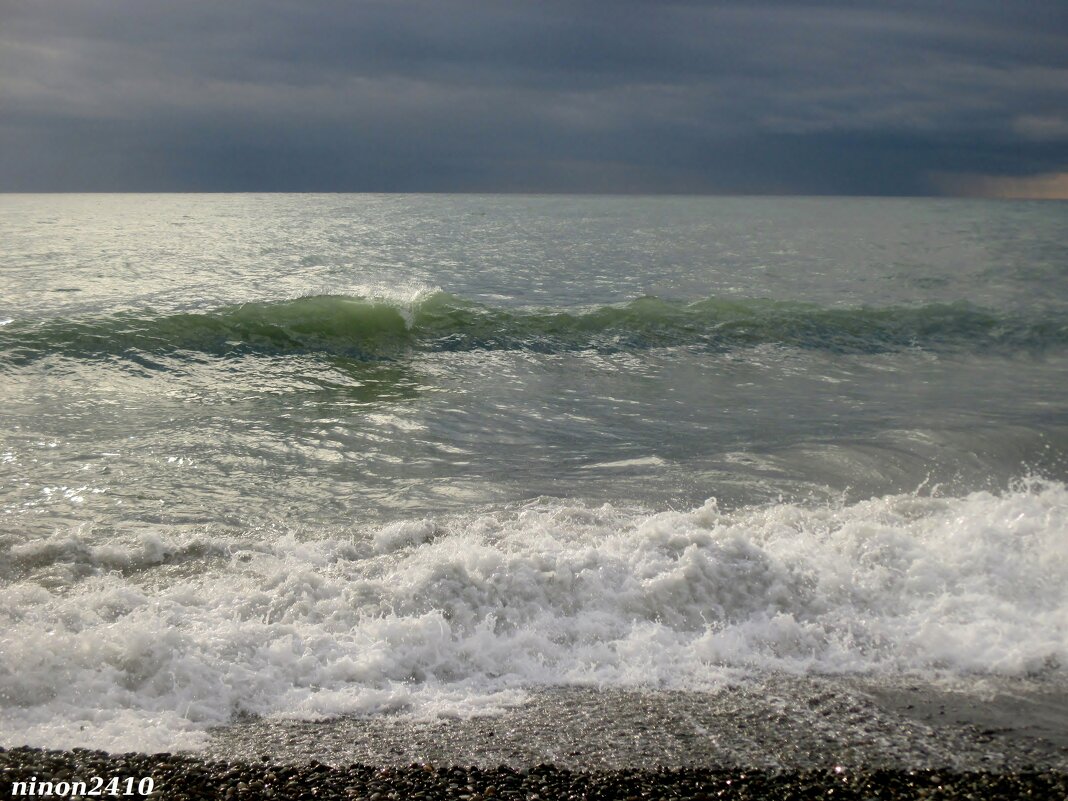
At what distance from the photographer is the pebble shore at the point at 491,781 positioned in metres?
4.62

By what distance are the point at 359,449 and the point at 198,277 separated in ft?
67.2

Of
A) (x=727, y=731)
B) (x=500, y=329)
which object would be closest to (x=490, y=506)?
(x=727, y=731)

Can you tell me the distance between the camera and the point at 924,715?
18.5ft

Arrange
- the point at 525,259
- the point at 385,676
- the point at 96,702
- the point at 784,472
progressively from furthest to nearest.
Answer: the point at 525,259 < the point at 784,472 < the point at 385,676 < the point at 96,702

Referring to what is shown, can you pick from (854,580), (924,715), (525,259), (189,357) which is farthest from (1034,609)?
(525,259)

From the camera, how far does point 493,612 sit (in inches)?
268

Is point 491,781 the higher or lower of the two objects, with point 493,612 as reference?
lower

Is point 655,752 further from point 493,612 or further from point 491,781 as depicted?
point 493,612

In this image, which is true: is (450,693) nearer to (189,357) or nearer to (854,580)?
(854,580)

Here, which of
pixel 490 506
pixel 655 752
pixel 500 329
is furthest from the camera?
pixel 500 329

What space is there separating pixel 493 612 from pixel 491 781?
2123mm

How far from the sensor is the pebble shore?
4617mm

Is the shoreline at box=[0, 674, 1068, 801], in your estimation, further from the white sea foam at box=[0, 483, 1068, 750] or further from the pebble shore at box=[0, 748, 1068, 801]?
the white sea foam at box=[0, 483, 1068, 750]

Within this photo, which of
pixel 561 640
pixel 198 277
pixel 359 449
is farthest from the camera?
pixel 198 277
